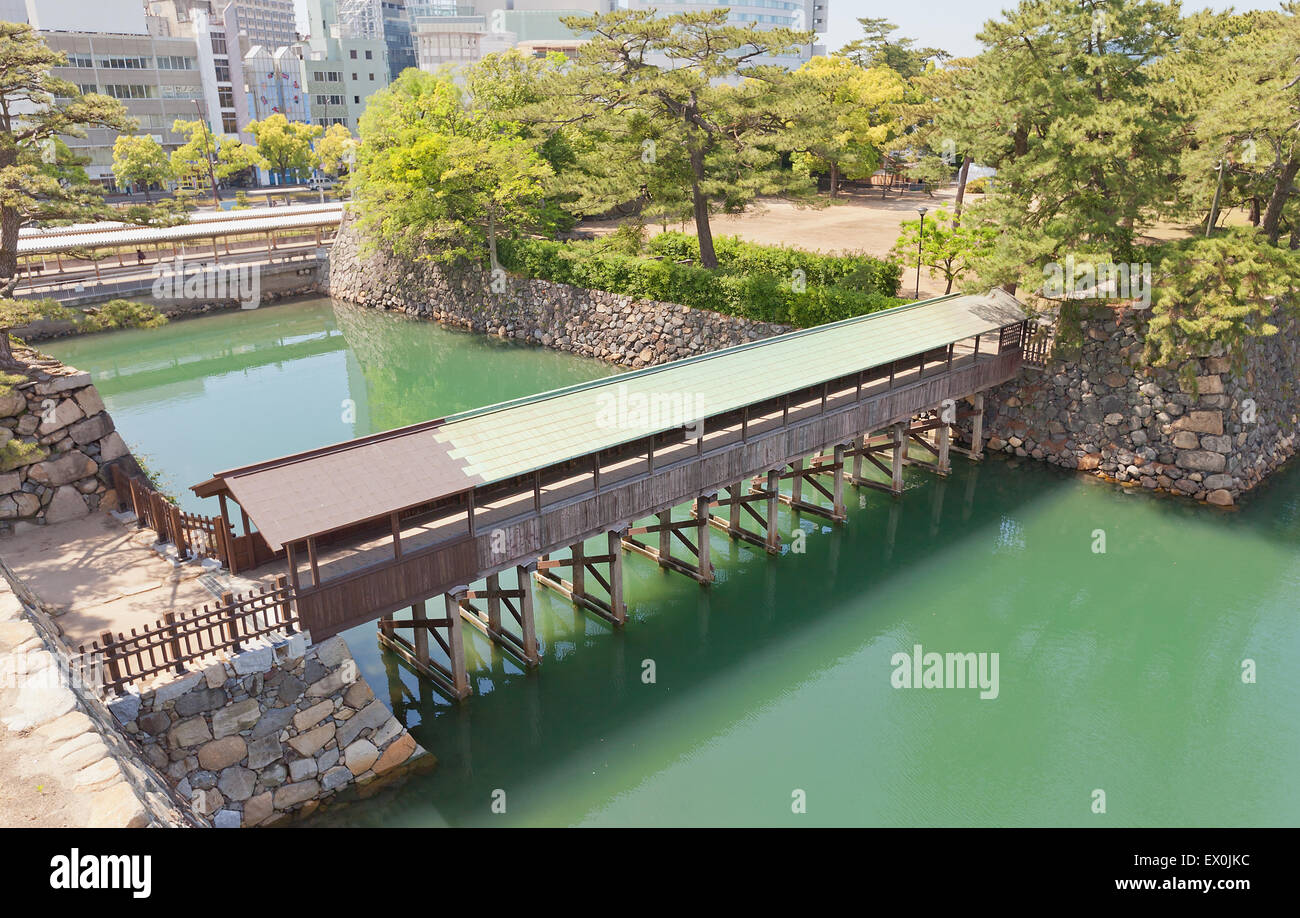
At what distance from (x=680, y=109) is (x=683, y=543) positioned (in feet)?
61.7

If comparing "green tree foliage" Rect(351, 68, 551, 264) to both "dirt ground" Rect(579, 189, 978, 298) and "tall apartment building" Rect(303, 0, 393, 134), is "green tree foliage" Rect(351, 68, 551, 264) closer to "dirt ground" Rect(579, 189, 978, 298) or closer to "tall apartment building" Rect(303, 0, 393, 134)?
"dirt ground" Rect(579, 189, 978, 298)

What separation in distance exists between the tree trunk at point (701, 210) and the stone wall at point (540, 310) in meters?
2.25

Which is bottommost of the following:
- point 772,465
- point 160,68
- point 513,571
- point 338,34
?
point 513,571

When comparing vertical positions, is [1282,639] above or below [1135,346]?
below

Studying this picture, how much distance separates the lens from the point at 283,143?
270ft

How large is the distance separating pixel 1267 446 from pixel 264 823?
29.9 metres

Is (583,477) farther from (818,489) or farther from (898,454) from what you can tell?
(898,454)

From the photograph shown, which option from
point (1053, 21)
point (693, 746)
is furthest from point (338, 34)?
point (693, 746)

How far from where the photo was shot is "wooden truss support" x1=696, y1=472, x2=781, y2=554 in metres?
25.2

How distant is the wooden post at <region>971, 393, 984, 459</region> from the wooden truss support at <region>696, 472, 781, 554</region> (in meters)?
8.55

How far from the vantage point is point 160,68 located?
287 feet

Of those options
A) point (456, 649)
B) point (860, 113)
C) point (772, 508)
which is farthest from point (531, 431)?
point (860, 113)

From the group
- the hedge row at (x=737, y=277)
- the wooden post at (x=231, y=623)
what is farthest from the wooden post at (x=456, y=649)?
the hedge row at (x=737, y=277)

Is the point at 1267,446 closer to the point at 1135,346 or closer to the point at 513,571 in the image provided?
the point at 1135,346
